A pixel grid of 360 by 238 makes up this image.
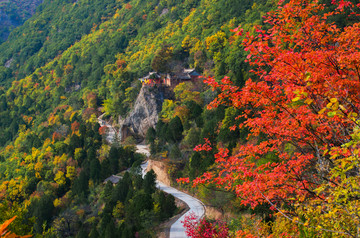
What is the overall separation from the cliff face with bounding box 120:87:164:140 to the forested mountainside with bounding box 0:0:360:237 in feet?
3.07

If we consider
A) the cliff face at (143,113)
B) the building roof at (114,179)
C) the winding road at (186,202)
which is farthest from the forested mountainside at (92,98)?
the cliff face at (143,113)

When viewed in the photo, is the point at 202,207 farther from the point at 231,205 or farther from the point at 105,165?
the point at 105,165

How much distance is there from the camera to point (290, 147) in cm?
2002

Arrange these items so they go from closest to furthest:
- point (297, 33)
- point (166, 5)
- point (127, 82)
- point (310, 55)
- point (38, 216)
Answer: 1. point (310, 55)
2. point (297, 33)
3. point (38, 216)
4. point (127, 82)
5. point (166, 5)

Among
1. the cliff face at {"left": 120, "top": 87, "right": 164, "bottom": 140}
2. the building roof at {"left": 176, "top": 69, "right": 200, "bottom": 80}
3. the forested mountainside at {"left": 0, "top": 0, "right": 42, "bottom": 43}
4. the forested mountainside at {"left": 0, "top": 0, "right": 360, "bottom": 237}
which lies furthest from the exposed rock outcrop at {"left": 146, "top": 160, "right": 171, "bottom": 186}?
the forested mountainside at {"left": 0, "top": 0, "right": 42, "bottom": 43}

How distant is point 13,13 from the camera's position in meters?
174

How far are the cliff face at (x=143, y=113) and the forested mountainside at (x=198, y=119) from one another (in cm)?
94

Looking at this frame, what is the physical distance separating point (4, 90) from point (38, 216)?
86980mm

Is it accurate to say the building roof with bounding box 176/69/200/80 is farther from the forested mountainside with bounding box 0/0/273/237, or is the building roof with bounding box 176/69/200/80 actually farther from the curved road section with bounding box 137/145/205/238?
the curved road section with bounding box 137/145/205/238

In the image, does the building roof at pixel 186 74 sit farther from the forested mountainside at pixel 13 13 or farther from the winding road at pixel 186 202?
the forested mountainside at pixel 13 13

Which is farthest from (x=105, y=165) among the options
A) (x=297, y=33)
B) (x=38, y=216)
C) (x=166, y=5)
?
(x=166, y=5)

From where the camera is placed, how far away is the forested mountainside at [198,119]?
6.41 meters

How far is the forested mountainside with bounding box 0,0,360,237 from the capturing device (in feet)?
21.0

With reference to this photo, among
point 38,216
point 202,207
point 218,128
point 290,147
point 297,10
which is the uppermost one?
point 297,10
